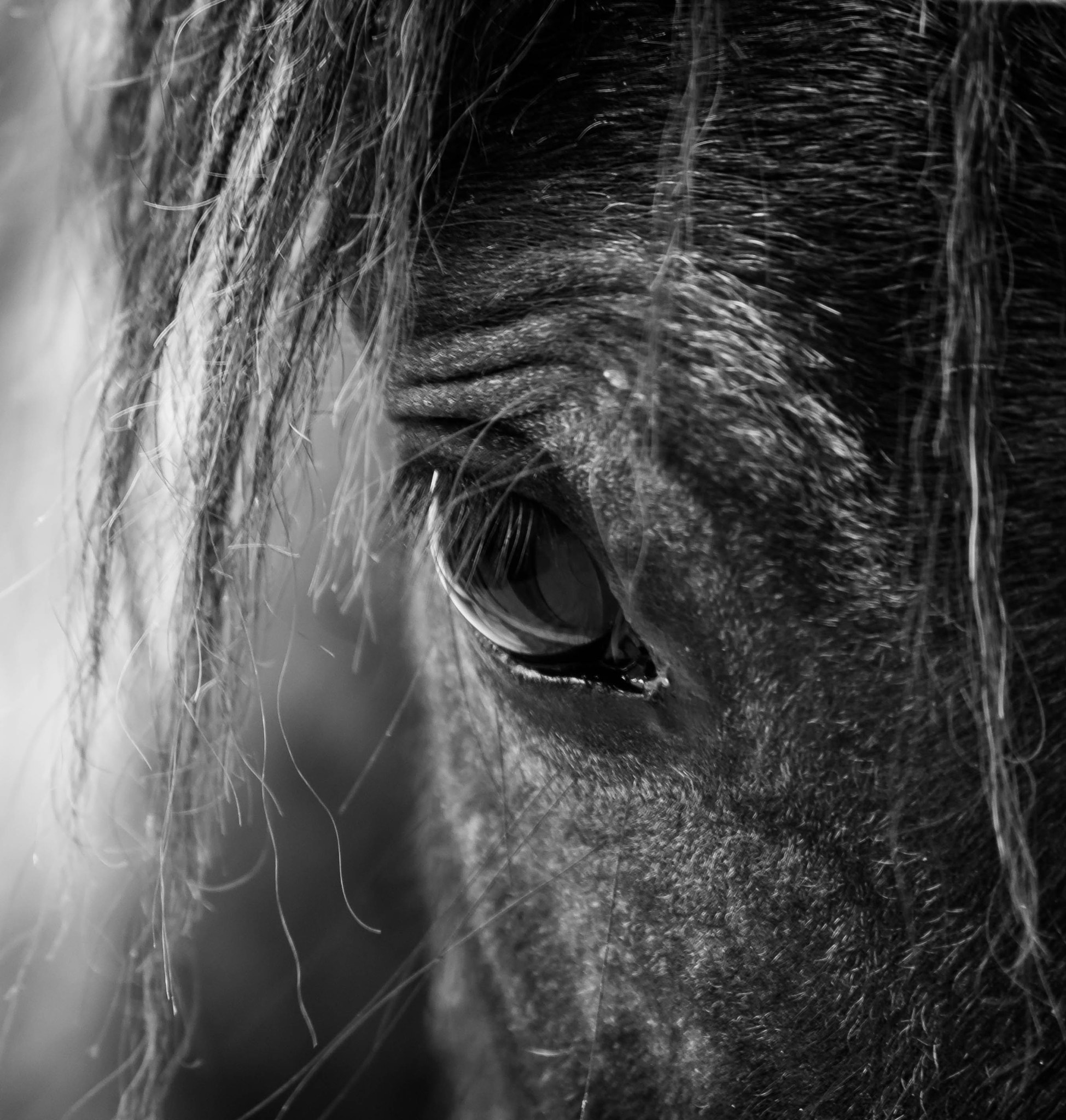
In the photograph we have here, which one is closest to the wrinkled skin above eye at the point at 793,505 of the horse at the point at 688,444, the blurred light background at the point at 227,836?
the horse at the point at 688,444

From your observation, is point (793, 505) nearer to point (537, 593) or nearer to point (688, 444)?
point (688, 444)

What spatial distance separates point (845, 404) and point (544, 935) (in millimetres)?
421

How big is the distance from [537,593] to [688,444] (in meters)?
0.18

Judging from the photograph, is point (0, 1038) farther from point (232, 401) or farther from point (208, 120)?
point (208, 120)

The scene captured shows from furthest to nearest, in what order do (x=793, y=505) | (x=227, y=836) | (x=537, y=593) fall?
(x=227, y=836) < (x=537, y=593) < (x=793, y=505)

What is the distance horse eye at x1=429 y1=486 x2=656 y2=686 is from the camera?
2.03ft

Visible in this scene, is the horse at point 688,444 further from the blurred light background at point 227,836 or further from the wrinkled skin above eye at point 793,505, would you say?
the blurred light background at point 227,836

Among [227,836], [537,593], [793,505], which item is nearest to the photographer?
[793,505]

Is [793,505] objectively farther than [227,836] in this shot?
No

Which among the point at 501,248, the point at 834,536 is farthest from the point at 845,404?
the point at 501,248

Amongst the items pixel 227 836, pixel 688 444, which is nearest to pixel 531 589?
pixel 688 444

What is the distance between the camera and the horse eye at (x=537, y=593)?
0.62 metres

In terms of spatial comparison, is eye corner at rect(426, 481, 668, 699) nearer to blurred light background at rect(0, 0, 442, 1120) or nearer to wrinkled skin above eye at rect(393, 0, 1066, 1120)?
wrinkled skin above eye at rect(393, 0, 1066, 1120)

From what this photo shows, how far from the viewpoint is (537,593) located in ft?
2.15
